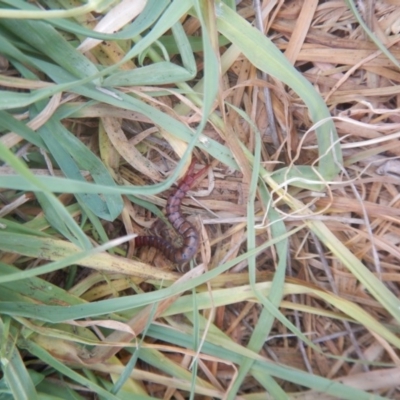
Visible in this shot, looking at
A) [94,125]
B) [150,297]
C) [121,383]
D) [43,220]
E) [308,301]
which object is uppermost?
[94,125]

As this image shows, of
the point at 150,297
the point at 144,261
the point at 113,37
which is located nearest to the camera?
the point at 113,37

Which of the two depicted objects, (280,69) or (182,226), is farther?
(182,226)

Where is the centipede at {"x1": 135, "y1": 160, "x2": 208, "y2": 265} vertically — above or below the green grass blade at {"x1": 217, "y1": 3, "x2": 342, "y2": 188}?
A: below

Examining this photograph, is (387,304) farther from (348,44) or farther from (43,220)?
(43,220)

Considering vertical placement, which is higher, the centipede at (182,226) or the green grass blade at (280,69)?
the green grass blade at (280,69)

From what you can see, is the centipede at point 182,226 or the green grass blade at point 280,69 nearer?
the green grass blade at point 280,69

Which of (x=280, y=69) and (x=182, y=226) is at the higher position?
(x=280, y=69)

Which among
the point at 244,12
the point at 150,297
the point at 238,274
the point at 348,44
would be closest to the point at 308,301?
the point at 238,274

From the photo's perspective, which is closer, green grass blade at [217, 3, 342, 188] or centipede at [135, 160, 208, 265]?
green grass blade at [217, 3, 342, 188]
